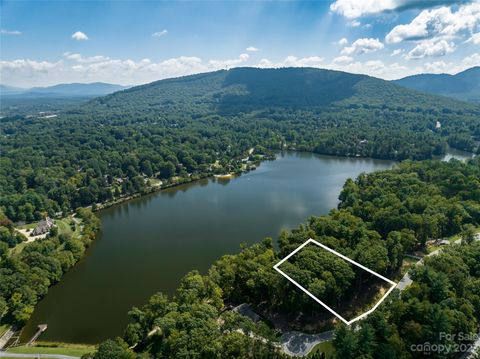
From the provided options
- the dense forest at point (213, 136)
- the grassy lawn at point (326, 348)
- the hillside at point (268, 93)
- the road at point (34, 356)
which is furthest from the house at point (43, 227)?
the hillside at point (268, 93)

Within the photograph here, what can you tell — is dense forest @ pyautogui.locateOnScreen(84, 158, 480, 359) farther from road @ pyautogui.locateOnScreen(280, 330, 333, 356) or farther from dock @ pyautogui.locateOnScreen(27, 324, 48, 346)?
dock @ pyautogui.locateOnScreen(27, 324, 48, 346)

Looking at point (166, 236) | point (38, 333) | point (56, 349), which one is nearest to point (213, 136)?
point (166, 236)

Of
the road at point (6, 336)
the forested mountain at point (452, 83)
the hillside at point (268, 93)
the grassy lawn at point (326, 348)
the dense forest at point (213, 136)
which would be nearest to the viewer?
the grassy lawn at point (326, 348)

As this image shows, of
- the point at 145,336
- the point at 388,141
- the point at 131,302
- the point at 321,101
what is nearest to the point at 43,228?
the point at 131,302

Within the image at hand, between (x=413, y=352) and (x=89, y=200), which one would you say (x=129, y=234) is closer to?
(x=89, y=200)

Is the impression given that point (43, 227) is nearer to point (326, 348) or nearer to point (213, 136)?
point (326, 348)

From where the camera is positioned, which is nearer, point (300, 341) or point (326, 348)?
point (326, 348)

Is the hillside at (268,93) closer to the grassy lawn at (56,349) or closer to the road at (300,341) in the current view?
the road at (300,341)
